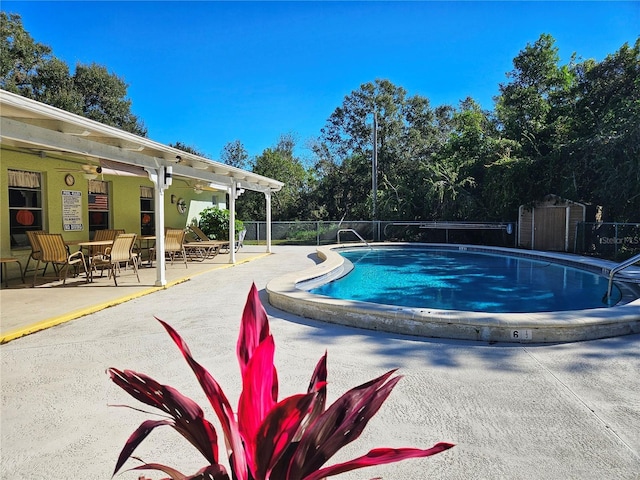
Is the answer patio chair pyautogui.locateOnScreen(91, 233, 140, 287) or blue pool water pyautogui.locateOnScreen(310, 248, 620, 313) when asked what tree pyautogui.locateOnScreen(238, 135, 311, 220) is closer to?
blue pool water pyautogui.locateOnScreen(310, 248, 620, 313)

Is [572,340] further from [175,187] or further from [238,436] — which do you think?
[175,187]

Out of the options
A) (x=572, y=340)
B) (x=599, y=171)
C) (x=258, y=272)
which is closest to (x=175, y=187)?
(x=258, y=272)

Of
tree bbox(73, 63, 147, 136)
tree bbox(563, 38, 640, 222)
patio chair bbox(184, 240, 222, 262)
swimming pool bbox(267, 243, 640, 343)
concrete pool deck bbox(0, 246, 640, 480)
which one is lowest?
concrete pool deck bbox(0, 246, 640, 480)

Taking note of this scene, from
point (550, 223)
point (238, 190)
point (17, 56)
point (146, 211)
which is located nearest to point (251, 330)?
point (238, 190)

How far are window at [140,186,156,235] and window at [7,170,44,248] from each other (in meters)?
3.43

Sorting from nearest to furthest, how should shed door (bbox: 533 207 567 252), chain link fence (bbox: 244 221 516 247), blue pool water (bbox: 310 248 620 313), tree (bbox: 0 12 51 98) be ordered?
blue pool water (bbox: 310 248 620 313), shed door (bbox: 533 207 567 252), chain link fence (bbox: 244 221 516 247), tree (bbox: 0 12 51 98)

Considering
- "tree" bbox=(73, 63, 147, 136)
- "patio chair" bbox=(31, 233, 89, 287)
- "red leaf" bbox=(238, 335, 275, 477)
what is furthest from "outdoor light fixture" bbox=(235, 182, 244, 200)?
"tree" bbox=(73, 63, 147, 136)

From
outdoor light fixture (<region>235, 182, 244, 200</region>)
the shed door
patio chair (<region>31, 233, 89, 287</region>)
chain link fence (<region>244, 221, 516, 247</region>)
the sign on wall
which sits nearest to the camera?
patio chair (<region>31, 233, 89, 287</region>)

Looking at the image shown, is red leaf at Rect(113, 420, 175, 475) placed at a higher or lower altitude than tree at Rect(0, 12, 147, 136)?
lower

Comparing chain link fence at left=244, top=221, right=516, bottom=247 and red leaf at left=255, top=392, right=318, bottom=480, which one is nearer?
red leaf at left=255, top=392, right=318, bottom=480

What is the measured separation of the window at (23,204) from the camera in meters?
7.81

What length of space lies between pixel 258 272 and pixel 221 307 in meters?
3.75

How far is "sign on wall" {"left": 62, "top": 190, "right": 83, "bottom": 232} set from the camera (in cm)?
891

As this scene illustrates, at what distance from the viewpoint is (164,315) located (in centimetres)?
541
